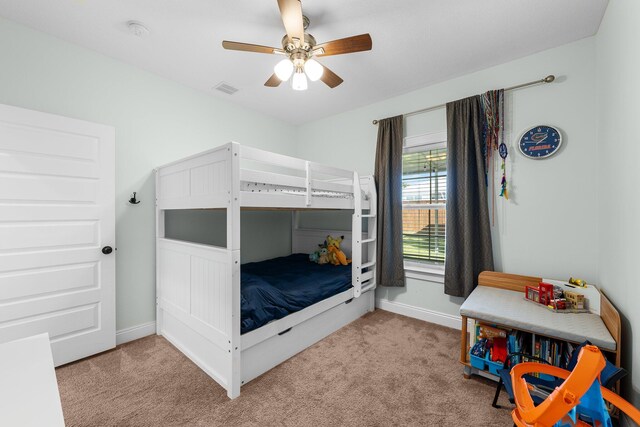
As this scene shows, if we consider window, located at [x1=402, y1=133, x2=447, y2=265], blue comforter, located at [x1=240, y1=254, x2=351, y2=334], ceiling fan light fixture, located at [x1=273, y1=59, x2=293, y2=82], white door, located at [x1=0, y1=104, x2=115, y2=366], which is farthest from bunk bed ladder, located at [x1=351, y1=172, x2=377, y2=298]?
white door, located at [x1=0, y1=104, x2=115, y2=366]

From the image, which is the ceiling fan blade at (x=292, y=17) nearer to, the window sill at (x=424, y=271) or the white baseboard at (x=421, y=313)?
the window sill at (x=424, y=271)

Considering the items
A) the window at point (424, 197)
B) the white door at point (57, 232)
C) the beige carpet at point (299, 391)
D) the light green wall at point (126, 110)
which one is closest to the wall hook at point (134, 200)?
the light green wall at point (126, 110)

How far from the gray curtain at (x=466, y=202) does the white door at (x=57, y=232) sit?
314cm

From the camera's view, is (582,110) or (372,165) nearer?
(582,110)

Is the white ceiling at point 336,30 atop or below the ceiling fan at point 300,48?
atop

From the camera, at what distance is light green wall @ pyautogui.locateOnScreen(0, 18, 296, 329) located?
6.86ft

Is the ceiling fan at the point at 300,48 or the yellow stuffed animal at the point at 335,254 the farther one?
the yellow stuffed animal at the point at 335,254

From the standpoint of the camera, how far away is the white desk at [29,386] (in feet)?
2.26

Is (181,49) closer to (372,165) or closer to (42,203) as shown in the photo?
(42,203)

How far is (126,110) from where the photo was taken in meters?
2.56

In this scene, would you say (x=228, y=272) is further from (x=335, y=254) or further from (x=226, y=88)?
(x=226, y=88)

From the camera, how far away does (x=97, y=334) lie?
2.33 m

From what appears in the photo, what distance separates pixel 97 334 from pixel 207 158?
1.80 metres

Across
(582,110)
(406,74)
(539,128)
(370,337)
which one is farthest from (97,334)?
(582,110)
